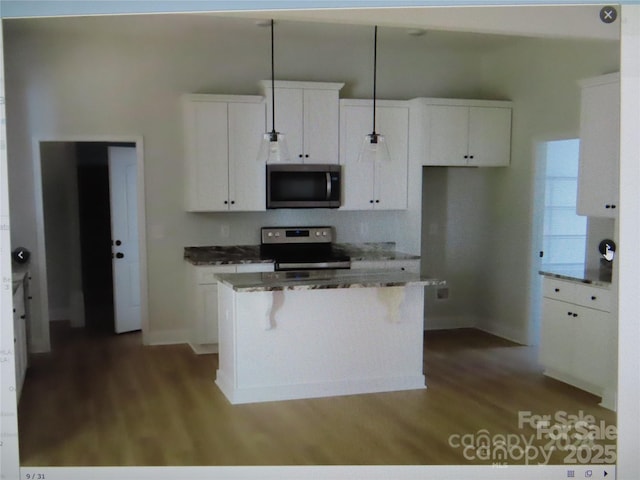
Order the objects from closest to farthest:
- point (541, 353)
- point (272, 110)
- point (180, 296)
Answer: point (541, 353), point (180, 296), point (272, 110)

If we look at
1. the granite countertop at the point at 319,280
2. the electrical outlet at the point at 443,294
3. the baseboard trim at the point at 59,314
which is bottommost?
the electrical outlet at the point at 443,294

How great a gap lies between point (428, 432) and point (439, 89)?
8.46 ft

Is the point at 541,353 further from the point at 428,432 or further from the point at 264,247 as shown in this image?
the point at 264,247

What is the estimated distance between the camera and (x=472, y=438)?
2.57 m

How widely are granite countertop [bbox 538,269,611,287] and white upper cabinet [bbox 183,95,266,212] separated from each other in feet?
6.71

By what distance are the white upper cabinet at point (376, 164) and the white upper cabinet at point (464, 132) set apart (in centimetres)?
16

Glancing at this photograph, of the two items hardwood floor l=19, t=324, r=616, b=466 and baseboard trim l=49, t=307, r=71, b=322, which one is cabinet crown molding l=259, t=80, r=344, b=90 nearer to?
hardwood floor l=19, t=324, r=616, b=466

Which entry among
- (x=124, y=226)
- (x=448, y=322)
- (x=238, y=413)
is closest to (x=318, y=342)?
(x=238, y=413)

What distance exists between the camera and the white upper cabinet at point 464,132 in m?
4.22

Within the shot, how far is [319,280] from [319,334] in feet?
1.09

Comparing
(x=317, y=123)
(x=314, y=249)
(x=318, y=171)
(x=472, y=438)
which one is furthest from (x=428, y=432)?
(x=317, y=123)

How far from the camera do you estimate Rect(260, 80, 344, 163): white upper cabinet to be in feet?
13.7

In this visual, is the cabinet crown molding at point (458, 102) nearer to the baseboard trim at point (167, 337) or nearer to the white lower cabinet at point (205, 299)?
the white lower cabinet at point (205, 299)

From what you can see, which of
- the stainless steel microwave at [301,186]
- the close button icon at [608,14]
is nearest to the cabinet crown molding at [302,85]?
the stainless steel microwave at [301,186]
